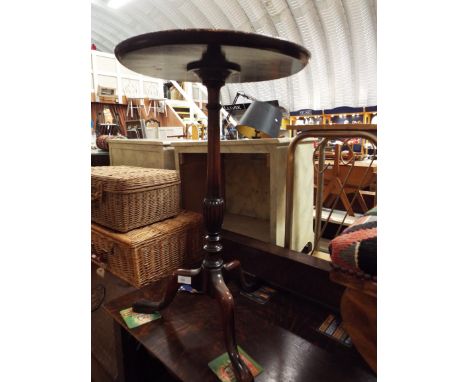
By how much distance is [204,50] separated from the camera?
729mm

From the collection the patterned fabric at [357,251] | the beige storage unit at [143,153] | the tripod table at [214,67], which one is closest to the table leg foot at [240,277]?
the tripod table at [214,67]

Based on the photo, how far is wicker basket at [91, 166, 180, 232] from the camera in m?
1.29

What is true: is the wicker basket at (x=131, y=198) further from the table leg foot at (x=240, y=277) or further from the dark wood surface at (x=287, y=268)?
the table leg foot at (x=240, y=277)

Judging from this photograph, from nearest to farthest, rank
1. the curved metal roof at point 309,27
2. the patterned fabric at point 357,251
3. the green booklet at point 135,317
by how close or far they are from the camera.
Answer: the patterned fabric at point 357,251
the green booklet at point 135,317
the curved metal roof at point 309,27

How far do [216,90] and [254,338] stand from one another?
2.47 feet

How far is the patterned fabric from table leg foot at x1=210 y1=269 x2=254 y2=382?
0.42 metres

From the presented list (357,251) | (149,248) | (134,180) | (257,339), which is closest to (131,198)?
(134,180)

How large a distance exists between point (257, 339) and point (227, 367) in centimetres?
14

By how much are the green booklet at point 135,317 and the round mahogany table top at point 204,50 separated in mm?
802

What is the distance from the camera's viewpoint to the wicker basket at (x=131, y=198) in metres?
1.29

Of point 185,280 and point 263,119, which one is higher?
point 263,119

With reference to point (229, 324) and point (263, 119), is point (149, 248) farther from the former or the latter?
point (263, 119)
